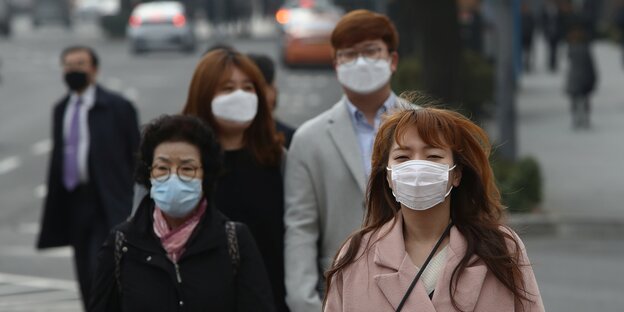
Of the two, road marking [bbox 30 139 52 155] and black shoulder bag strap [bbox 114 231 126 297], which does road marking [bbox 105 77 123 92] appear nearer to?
road marking [bbox 30 139 52 155]

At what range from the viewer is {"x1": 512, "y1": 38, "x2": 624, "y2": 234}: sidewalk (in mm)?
14578

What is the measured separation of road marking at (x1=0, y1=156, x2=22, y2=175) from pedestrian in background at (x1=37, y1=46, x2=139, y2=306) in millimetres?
11992

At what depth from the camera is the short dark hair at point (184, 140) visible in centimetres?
525

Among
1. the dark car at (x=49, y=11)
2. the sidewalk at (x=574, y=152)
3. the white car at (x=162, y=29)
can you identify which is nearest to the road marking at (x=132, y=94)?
the sidewalk at (x=574, y=152)

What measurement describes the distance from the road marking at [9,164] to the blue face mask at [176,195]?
15.9 meters

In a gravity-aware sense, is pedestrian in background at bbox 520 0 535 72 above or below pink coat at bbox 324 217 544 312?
below

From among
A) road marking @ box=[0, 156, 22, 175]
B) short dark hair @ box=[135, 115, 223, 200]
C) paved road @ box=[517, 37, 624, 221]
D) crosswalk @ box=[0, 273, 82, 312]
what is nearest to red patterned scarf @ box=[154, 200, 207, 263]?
short dark hair @ box=[135, 115, 223, 200]

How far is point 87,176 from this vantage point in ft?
28.9

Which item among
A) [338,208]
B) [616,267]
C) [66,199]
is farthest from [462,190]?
[616,267]

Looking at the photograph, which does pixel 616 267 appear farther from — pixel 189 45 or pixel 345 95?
pixel 189 45

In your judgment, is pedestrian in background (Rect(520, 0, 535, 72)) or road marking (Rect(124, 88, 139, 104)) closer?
road marking (Rect(124, 88, 139, 104))

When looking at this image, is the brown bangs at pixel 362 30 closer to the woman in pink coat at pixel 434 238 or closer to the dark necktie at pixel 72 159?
the woman in pink coat at pixel 434 238

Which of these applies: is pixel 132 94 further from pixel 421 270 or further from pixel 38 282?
pixel 421 270

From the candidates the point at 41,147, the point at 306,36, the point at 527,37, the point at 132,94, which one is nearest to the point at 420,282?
the point at 41,147
